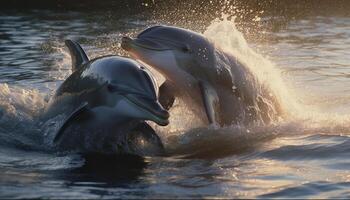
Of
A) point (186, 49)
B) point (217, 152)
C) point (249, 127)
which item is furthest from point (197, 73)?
point (217, 152)

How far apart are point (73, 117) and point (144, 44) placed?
1787 millimetres

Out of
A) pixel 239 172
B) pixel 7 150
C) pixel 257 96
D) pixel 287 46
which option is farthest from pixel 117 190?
pixel 287 46

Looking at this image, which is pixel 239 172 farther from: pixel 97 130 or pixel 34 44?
pixel 34 44

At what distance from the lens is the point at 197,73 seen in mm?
9977

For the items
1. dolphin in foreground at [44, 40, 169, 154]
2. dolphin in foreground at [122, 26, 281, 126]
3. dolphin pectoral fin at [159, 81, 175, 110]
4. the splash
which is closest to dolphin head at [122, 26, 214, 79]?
dolphin in foreground at [122, 26, 281, 126]

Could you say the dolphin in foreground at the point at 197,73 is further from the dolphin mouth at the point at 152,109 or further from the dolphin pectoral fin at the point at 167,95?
the dolphin mouth at the point at 152,109

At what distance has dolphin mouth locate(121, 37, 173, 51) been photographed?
32.2ft

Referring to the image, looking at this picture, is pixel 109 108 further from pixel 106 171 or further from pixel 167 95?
pixel 167 95

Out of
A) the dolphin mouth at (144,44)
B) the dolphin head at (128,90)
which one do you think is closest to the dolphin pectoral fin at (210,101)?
the dolphin mouth at (144,44)

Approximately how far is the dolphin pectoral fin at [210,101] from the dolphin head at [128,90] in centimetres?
129

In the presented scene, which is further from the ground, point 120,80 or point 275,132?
point 120,80

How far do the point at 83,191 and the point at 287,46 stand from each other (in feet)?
52.8

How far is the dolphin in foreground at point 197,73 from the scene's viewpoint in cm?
987

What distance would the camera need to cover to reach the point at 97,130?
890cm
